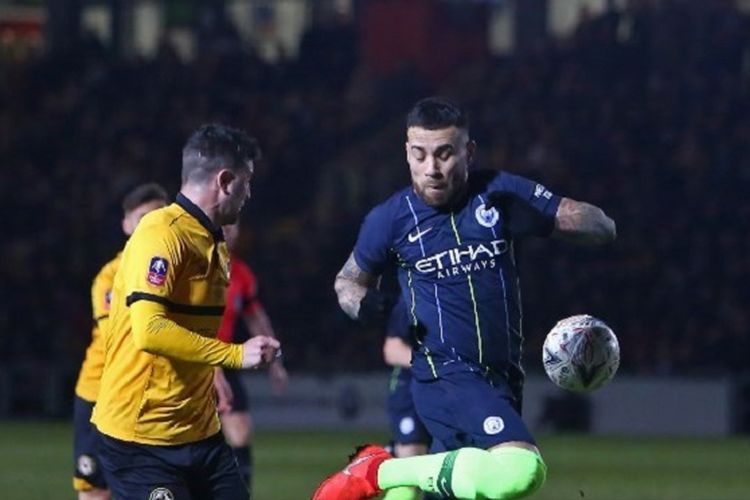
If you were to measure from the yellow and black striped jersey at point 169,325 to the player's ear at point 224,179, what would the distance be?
13 cm

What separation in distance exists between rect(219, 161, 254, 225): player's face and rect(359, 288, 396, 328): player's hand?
0.76 meters

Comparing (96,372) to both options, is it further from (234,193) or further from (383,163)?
(383,163)

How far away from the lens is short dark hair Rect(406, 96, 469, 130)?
24.8 ft

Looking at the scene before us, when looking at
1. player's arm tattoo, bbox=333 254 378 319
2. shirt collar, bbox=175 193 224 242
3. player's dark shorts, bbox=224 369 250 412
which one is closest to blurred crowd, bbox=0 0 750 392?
player's dark shorts, bbox=224 369 250 412

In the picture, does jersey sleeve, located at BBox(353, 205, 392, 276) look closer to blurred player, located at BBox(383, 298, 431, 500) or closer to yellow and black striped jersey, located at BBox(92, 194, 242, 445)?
yellow and black striped jersey, located at BBox(92, 194, 242, 445)

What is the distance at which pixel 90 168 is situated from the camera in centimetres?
2711

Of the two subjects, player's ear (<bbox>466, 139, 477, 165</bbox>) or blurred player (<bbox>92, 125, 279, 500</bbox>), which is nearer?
blurred player (<bbox>92, 125, 279, 500</bbox>)

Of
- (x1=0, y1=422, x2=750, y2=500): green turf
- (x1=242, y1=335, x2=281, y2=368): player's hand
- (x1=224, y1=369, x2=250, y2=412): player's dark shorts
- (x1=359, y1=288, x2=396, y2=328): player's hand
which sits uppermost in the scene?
(x1=359, y1=288, x2=396, y2=328): player's hand

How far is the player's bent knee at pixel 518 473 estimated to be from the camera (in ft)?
23.6

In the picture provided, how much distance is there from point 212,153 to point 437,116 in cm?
109

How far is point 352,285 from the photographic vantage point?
7.91m

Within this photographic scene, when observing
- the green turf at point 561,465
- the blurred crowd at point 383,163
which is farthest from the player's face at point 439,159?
the blurred crowd at point 383,163

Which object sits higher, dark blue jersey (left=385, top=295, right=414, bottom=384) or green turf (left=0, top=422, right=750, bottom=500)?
dark blue jersey (left=385, top=295, right=414, bottom=384)

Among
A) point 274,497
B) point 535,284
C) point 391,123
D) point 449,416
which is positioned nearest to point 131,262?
point 449,416
